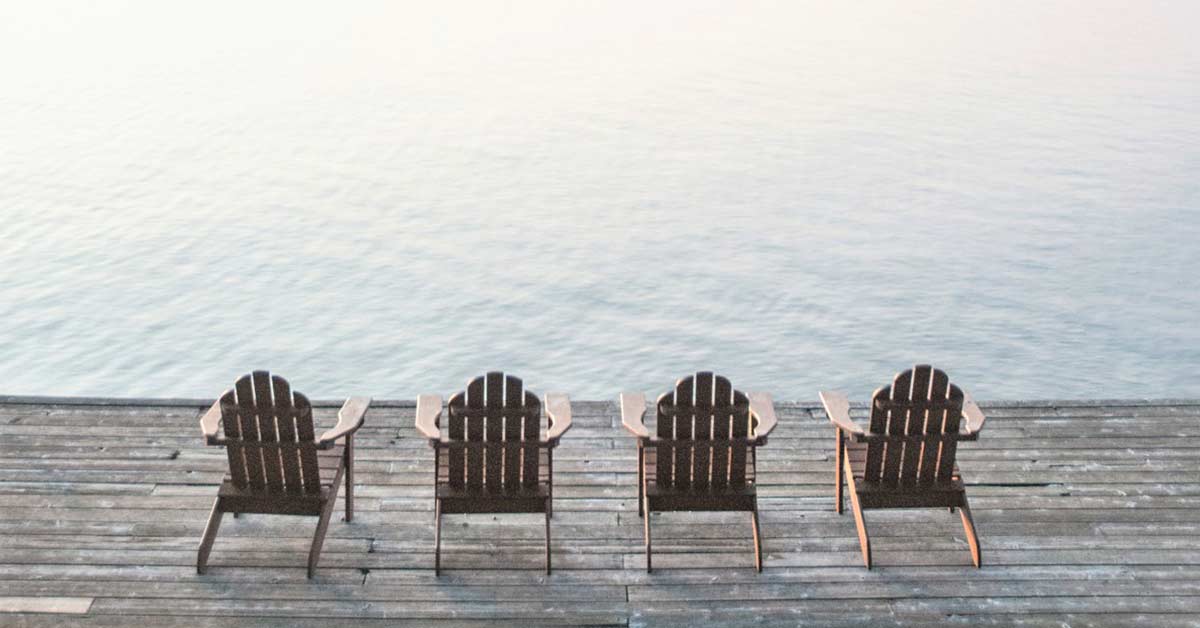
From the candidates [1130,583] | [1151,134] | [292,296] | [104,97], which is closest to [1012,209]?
[1151,134]

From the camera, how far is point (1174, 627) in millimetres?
4973

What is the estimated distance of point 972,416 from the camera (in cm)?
542

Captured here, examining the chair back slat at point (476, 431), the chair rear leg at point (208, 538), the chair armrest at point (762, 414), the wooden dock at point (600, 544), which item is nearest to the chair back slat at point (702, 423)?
the chair armrest at point (762, 414)

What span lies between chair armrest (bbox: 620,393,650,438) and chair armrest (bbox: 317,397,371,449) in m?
1.06

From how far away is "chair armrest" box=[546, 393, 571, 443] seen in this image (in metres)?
5.27

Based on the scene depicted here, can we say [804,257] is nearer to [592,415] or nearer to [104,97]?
[592,415]

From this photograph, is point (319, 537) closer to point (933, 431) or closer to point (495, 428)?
point (495, 428)

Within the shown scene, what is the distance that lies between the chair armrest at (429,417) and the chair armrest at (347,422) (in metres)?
0.23

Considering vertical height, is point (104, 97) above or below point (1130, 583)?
below

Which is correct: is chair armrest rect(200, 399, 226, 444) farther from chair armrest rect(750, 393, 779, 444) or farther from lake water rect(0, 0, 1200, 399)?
lake water rect(0, 0, 1200, 399)

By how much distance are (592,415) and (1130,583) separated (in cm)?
272

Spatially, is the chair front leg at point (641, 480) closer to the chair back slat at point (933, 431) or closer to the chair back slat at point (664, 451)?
the chair back slat at point (664, 451)

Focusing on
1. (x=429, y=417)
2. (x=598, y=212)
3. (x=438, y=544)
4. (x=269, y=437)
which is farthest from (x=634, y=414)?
(x=598, y=212)

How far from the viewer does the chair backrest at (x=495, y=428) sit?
17.1ft
